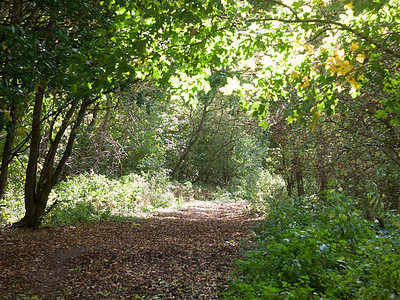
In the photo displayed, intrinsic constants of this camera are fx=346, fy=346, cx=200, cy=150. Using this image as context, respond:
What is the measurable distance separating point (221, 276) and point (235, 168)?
24866 mm

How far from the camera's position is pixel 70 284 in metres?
5.27

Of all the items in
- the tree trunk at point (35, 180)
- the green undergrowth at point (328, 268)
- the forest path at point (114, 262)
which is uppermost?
the tree trunk at point (35, 180)

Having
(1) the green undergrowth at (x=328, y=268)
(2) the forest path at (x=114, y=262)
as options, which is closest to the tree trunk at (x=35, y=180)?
(2) the forest path at (x=114, y=262)

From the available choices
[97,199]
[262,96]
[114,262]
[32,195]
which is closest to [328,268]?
[262,96]

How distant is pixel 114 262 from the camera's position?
252 inches

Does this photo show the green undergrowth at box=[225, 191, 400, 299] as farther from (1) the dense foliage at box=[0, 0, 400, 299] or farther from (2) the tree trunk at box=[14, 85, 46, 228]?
(2) the tree trunk at box=[14, 85, 46, 228]

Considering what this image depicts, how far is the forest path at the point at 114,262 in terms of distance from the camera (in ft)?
16.5

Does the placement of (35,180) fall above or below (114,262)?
above

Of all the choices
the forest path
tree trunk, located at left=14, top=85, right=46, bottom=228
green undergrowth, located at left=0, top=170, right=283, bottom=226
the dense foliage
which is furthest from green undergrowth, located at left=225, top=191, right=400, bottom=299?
green undergrowth, located at left=0, top=170, right=283, bottom=226

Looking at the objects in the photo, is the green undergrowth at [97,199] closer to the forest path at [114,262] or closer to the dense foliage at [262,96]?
the dense foliage at [262,96]

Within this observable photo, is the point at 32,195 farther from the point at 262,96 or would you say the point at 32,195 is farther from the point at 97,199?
the point at 262,96

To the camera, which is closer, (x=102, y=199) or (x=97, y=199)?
(x=97, y=199)

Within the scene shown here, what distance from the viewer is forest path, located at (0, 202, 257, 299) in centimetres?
504

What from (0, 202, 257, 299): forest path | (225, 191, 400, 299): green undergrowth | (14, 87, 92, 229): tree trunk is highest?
(14, 87, 92, 229): tree trunk
